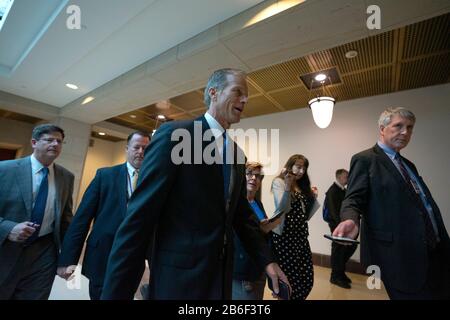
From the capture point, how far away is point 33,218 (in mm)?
1596

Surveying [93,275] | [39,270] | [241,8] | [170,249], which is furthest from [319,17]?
[39,270]

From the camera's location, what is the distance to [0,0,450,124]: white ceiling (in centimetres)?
236

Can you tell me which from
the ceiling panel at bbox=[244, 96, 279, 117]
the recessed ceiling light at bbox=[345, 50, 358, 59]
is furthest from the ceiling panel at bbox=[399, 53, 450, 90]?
the ceiling panel at bbox=[244, 96, 279, 117]

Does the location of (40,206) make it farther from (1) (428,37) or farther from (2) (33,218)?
(1) (428,37)

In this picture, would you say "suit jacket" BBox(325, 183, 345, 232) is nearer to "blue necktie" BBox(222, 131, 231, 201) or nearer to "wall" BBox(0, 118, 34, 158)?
"blue necktie" BBox(222, 131, 231, 201)

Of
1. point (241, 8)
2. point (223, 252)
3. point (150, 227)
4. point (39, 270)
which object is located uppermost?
point (241, 8)

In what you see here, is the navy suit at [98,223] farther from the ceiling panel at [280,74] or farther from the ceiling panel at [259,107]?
the ceiling panel at [259,107]

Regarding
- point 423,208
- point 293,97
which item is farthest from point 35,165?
point 293,97

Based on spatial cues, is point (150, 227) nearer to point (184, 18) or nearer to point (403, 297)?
point (403, 297)

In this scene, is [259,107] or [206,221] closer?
[206,221]

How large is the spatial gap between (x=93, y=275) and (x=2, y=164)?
1033 mm

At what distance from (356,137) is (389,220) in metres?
3.75

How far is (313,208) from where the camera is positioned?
6.82ft

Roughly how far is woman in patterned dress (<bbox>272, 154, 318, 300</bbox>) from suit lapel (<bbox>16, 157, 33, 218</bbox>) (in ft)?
5.74
